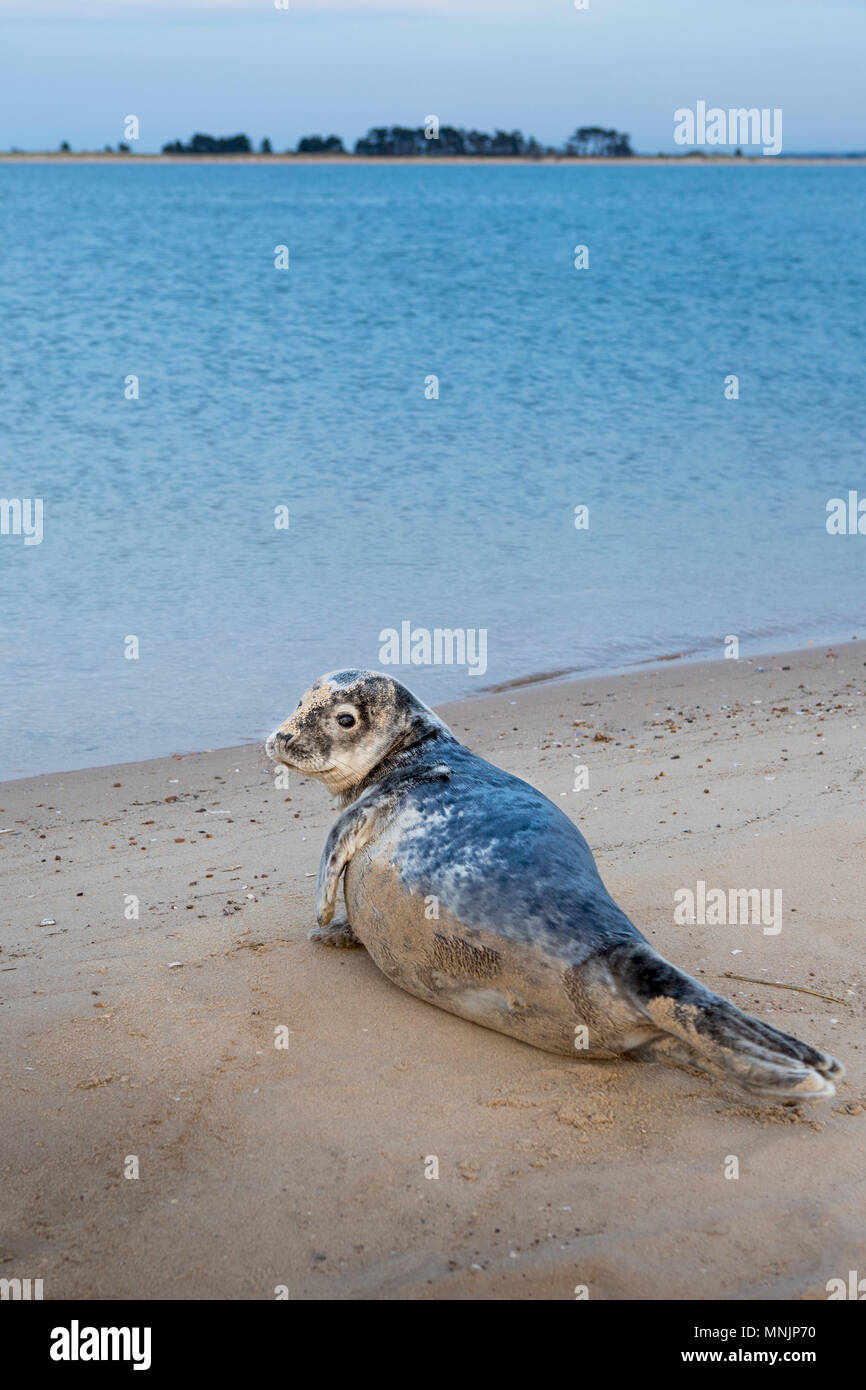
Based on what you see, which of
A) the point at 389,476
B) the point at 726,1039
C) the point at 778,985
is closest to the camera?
the point at 726,1039

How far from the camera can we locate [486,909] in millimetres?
3693

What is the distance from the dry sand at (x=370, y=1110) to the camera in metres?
3.05

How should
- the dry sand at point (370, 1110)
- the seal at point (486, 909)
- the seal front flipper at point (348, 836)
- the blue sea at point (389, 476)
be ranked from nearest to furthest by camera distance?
the dry sand at point (370, 1110)
the seal at point (486, 909)
the seal front flipper at point (348, 836)
the blue sea at point (389, 476)

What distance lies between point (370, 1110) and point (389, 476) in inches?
498

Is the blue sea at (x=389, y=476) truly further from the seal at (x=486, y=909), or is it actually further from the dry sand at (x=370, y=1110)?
the seal at (x=486, y=909)

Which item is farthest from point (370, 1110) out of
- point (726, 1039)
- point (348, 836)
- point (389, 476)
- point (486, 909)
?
point (389, 476)

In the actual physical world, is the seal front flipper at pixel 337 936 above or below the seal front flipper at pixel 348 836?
below

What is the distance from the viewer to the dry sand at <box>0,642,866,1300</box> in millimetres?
3051

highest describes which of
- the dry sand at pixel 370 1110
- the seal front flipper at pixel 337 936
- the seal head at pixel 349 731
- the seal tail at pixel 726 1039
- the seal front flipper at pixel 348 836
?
the seal head at pixel 349 731

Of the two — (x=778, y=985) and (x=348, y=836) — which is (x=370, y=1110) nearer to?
(x=348, y=836)

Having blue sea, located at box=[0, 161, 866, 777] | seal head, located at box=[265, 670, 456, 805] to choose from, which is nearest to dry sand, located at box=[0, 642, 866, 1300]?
seal head, located at box=[265, 670, 456, 805]

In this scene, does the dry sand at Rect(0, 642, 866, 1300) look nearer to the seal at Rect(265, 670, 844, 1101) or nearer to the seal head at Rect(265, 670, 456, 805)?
the seal at Rect(265, 670, 844, 1101)

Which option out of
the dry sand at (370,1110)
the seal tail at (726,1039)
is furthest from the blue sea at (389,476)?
the seal tail at (726,1039)
